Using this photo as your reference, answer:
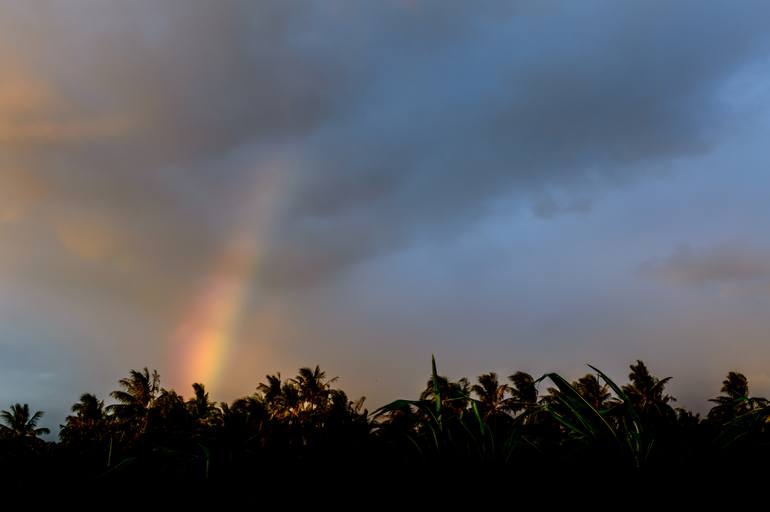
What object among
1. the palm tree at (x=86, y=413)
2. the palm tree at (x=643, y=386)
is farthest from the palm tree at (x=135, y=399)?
the palm tree at (x=643, y=386)

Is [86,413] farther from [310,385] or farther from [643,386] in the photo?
[643,386]

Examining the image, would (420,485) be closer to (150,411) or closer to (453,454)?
(453,454)

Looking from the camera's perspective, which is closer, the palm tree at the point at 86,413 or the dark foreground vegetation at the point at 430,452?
the dark foreground vegetation at the point at 430,452

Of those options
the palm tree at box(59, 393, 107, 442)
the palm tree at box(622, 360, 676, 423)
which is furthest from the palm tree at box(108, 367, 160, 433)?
the palm tree at box(622, 360, 676, 423)

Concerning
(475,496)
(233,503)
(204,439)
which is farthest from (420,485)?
(204,439)

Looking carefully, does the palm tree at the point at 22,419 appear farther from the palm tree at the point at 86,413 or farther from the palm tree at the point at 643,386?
the palm tree at the point at 643,386

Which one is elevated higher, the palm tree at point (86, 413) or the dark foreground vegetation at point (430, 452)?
the palm tree at point (86, 413)

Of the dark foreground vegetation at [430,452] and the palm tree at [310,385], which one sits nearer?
the dark foreground vegetation at [430,452]

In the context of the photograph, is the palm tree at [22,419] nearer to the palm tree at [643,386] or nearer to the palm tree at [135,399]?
the palm tree at [135,399]

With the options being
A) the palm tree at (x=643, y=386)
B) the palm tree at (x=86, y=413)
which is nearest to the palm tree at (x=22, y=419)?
the palm tree at (x=86, y=413)

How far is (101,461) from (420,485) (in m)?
1.37

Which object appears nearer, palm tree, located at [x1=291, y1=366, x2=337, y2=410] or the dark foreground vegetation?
the dark foreground vegetation

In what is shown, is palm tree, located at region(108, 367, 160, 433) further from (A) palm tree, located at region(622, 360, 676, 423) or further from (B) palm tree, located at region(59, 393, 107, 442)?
(A) palm tree, located at region(622, 360, 676, 423)

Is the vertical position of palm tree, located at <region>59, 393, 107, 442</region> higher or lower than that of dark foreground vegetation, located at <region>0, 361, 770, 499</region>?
higher
